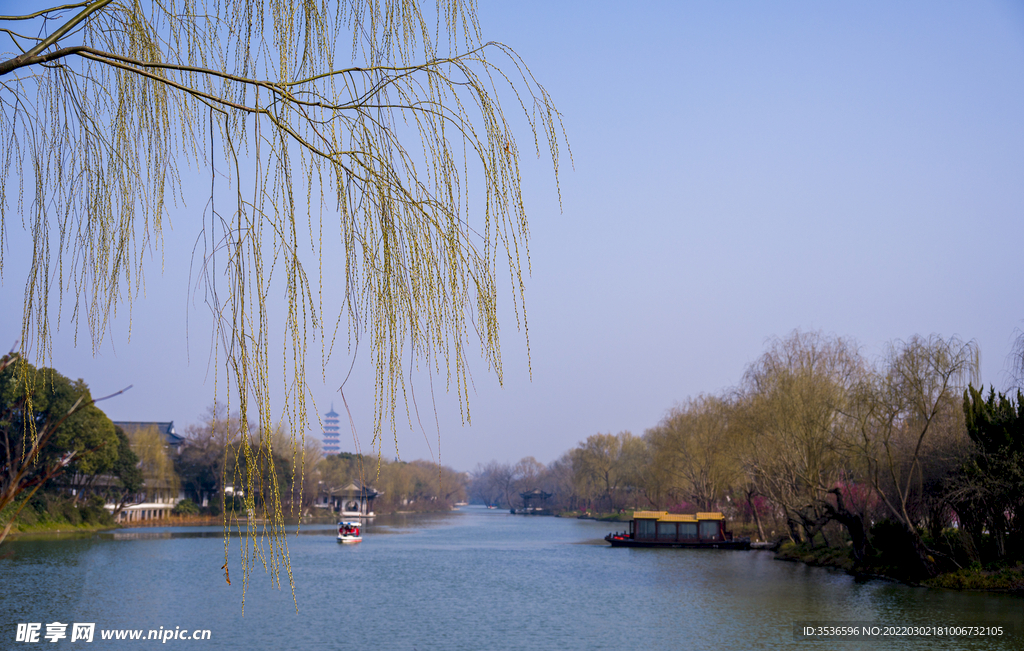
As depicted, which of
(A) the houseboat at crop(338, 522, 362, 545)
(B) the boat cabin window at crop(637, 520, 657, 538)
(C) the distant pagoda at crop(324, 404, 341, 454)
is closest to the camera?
(C) the distant pagoda at crop(324, 404, 341, 454)

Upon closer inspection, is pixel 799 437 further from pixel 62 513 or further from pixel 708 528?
pixel 62 513

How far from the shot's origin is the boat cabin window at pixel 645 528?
1115 inches

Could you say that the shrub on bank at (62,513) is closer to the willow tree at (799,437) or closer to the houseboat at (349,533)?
the houseboat at (349,533)

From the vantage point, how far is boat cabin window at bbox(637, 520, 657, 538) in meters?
28.3

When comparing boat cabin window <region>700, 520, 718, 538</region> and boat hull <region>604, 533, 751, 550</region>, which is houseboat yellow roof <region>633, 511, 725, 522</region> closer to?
boat cabin window <region>700, 520, 718, 538</region>

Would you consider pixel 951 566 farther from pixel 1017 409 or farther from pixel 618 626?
pixel 618 626

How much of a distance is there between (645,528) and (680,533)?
133 centimetres

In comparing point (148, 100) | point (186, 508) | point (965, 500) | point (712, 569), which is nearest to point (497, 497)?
point (186, 508)

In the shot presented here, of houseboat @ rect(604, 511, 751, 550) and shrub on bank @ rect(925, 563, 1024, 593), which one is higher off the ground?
shrub on bank @ rect(925, 563, 1024, 593)

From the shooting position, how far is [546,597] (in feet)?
50.0

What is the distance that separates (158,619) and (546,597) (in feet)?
23.4

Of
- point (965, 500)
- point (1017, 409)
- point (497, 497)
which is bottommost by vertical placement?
point (497, 497)

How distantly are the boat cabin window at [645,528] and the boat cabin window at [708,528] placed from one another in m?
1.81

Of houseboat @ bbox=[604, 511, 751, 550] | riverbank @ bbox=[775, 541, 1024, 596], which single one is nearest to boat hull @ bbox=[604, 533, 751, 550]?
houseboat @ bbox=[604, 511, 751, 550]
